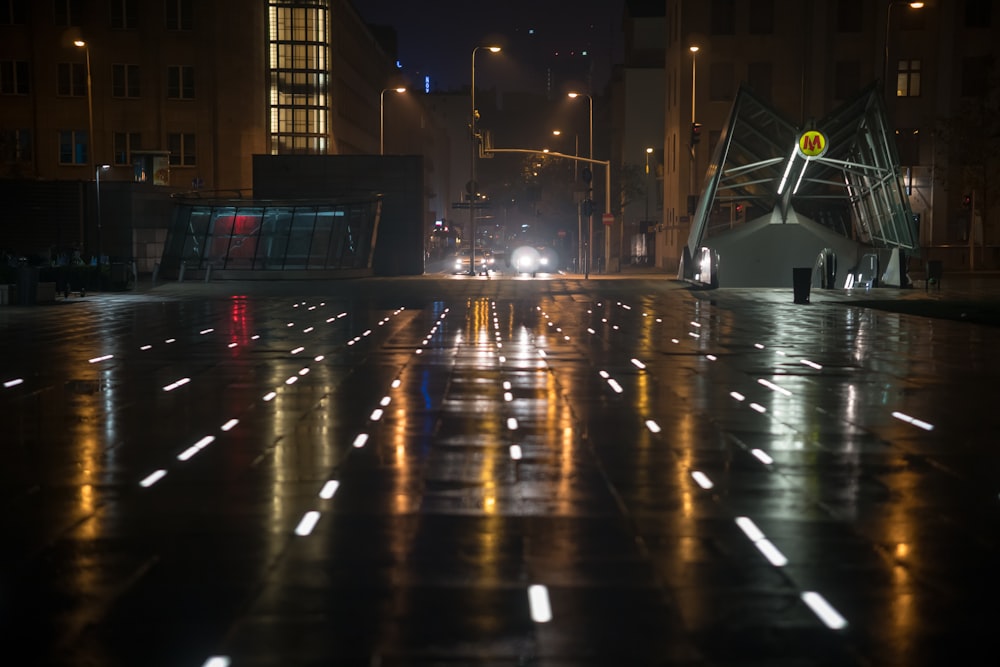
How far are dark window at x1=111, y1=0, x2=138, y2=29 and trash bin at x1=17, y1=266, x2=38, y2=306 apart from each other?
52.5m

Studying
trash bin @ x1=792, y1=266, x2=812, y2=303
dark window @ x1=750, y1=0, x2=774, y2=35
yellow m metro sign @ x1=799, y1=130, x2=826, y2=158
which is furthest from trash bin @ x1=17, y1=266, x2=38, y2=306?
dark window @ x1=750, y1=0, x2=774, y2=35

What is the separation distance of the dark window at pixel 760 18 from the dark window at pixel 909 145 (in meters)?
10.8

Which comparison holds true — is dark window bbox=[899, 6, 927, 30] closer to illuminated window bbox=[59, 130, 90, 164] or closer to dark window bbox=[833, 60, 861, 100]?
dark window bbox=[833, 60, 861, 100]

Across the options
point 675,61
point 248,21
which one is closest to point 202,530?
point 675,61

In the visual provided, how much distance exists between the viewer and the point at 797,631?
6.96 m

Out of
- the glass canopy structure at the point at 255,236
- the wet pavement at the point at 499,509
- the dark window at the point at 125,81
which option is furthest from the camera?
the dark window at the point at 125,81

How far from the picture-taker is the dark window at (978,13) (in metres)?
80.1

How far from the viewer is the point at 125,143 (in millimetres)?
90625

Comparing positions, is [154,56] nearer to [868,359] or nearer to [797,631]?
[868,359]

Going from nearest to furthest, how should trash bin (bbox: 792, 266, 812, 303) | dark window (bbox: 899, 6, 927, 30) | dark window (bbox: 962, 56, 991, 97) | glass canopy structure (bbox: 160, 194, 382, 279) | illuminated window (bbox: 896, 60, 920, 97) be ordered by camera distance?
trash bin (bbox: 792, 266, 812, 303) < glass canopy structure (bbox: 160, 194, 382, 279) < dark window (bbox: 962, 56, 991, 97) < dark window (bbox: 899, 6, 927, 30) < illuminated window (bbox: 896, 60, 920, 97)

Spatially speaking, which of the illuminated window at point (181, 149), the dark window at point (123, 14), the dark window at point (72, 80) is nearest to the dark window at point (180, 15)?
the dark window at point (123, 14)

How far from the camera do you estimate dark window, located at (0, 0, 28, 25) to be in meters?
A: 88.7

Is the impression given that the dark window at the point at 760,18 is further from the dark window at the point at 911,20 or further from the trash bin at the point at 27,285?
the trash bin at the point at 27,285

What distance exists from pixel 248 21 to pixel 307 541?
87550 millimetres
